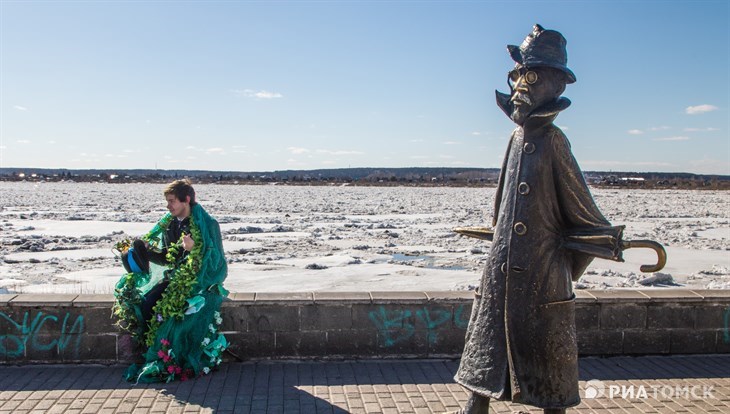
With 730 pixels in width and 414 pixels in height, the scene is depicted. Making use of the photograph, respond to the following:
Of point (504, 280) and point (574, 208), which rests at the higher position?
point (574, 208)

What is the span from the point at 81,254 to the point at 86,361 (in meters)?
8.53

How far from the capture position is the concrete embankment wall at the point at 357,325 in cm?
567

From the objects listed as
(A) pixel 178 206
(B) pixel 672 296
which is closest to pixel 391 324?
(A) pixel 178 206

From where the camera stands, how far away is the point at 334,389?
17.0 ft

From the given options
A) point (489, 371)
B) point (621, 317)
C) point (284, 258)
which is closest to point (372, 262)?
point (284, 258)

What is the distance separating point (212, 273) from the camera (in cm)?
548

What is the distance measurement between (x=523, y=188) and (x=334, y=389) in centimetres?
238

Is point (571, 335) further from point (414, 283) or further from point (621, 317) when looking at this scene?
point (414, 283)

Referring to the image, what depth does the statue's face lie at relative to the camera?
3.68 m

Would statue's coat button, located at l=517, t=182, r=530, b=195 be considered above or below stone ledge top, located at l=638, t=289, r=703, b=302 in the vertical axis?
above

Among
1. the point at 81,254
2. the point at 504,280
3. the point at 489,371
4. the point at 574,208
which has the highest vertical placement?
the point at 574,208

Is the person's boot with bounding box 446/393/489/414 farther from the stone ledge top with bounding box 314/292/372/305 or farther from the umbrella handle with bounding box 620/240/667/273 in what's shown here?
the stone ledge top with bounding box 314/292/372/305

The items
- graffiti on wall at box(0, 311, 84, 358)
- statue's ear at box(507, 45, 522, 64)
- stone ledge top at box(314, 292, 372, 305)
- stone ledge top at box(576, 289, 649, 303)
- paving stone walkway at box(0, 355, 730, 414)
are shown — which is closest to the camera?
statue's ear at box(507, 45, 522, 64)

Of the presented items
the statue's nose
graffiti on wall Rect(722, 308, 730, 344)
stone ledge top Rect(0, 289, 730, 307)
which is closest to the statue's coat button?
the statue's nose
